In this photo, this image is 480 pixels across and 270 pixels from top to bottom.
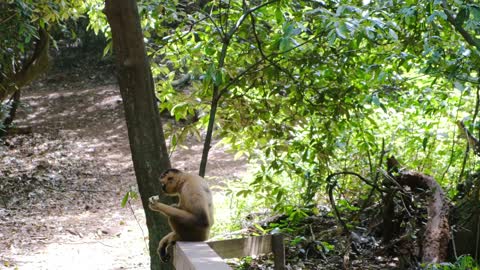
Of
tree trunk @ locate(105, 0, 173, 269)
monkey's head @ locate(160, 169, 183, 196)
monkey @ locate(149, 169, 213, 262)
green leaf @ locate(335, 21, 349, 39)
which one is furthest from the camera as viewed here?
tree trunk @ locate(105, 0, 173, 269)

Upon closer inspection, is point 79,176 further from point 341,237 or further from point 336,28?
point 336,28

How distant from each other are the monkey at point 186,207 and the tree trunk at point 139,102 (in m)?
0.48

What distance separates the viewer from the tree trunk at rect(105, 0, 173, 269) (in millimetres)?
4316

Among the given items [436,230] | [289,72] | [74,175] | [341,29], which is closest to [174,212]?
[341,29]

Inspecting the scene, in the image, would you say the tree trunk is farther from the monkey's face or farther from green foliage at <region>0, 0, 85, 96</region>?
green foliage at <region>0, 0, 85, 96</region>

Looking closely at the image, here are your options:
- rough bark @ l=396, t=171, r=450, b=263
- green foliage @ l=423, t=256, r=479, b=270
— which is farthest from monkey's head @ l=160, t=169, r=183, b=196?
rough bark @ l=396, t=171, r=450, b=263

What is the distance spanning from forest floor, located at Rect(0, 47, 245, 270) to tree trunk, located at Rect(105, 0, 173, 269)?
3.28m

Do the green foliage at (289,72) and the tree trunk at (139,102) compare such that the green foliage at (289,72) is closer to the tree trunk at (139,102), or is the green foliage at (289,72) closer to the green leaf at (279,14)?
the green leaf at (279,14)

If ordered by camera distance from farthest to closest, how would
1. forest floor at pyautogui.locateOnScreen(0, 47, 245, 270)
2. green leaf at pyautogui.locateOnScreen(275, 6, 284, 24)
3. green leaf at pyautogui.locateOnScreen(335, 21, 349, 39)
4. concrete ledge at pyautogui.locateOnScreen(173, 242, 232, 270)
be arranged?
forest floor at pyautogui.locateOnScreen(0, 47, 245, 270), green leaf at pyautogui.locateOnScreen(275, 6, 284, 24), green leaf at pyautogui.locateOnScreen(335, 21, 349, 39), concrete ledge at pyautogui.locateOnScreen(173, 242, 232, 270)

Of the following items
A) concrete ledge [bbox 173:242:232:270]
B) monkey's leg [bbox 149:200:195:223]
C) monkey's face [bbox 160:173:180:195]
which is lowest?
concrete ledge [bbox 173:242:232:270]

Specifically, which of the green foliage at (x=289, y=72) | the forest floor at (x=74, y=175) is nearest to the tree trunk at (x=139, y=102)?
the green foliage at (x=289, y=72)

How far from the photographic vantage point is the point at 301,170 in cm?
572

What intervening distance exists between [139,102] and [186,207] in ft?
3.33

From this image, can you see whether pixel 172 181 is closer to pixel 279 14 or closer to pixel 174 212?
pixel 174 212
